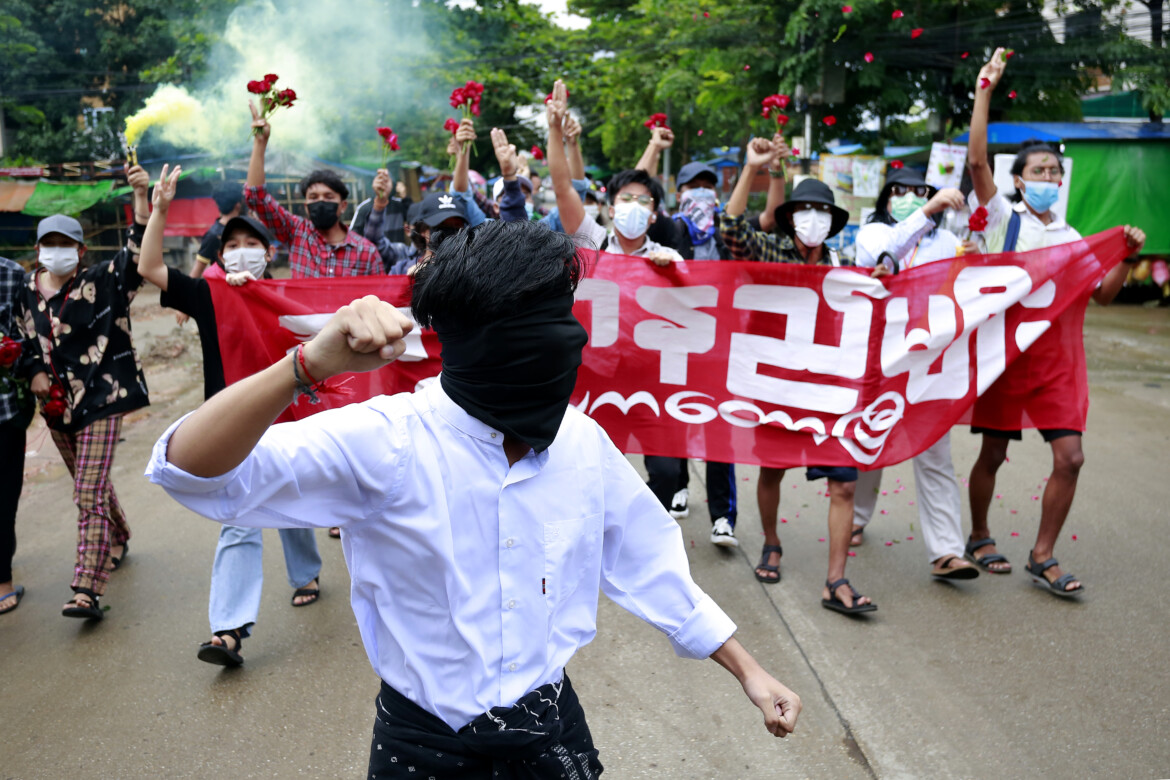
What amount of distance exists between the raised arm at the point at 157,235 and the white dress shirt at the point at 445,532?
103 inches

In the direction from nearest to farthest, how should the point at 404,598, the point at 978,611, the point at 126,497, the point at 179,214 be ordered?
the point at 404,598
the point at 978,611
the point at 126,497
the point at 179,214

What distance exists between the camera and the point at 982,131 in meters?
4.58

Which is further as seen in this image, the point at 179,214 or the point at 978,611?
the point at 179,214

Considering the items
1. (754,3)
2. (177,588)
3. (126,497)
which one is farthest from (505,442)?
(754,3)

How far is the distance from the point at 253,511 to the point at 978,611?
3721 millimetres

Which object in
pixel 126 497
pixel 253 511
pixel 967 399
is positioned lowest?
pixel 126 497

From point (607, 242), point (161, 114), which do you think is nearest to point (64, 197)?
point (161, 114)

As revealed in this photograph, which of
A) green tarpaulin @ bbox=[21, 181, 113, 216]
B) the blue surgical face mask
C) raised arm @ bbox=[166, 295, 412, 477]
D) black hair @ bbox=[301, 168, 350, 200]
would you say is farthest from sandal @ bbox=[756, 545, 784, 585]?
green tarpaulin @ bbox=[21, 181, 113, 216]

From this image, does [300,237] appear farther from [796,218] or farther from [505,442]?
[505,442]

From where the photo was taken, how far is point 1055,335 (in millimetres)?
4586

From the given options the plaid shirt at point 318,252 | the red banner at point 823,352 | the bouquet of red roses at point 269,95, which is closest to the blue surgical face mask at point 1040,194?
the red banner at point 823,352

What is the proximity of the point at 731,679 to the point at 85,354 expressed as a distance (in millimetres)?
3297

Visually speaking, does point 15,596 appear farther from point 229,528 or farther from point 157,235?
point 157,235

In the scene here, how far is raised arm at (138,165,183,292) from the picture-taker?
3.84 metres
